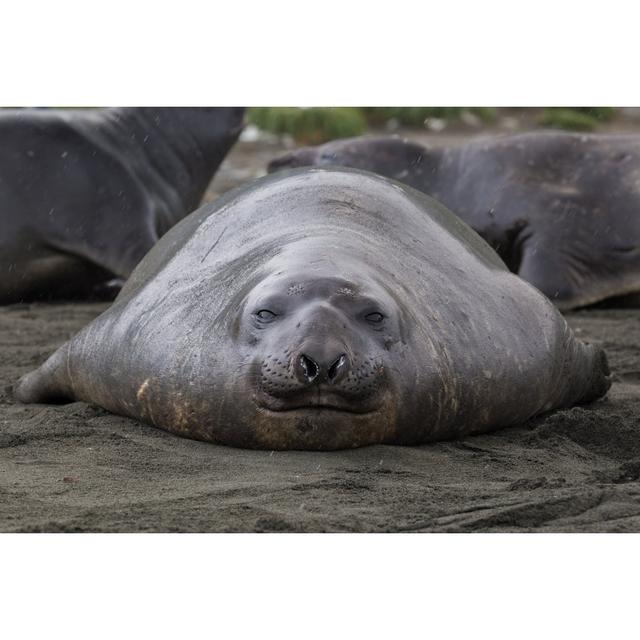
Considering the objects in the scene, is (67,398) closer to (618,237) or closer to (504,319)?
(504,319)

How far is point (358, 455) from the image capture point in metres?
5.37

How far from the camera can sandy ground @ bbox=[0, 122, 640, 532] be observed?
15.3 feet

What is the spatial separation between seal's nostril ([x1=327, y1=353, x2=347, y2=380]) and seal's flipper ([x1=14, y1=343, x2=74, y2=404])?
1.63m

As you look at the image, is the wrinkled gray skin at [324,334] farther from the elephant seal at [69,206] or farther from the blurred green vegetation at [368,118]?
the blurred green vegetation at [368,118]

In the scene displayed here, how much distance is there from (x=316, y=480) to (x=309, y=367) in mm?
386

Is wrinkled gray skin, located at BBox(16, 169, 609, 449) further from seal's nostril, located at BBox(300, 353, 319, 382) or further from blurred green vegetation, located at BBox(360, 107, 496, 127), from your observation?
blurred green vegetation, located at BBox(360, 107, 496, 127)

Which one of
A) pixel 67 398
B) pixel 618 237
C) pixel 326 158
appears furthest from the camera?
pixel 326 158

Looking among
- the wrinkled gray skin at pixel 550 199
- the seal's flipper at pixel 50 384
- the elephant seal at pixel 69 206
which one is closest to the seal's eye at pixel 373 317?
the seal's flipper at pixel 50 384

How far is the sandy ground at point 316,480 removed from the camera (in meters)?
4.67

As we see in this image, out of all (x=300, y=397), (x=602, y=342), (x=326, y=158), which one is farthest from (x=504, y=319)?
(x=326, y=158)

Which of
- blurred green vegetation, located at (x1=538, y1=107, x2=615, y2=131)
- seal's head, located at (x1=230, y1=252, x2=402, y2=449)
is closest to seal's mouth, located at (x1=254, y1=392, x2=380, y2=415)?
seal's head, located at (x1=230, y1=252, x2=402, y2=449)

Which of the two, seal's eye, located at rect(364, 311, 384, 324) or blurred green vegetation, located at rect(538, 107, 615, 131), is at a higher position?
blurred green vegetation, located at rect(538, 107, 615, 131)

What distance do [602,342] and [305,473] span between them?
3430mm

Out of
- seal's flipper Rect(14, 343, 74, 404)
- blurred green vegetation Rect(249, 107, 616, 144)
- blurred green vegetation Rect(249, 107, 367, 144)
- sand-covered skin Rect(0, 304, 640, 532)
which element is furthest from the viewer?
blurred green vegetation Rect(249, 107, 616, 144)
